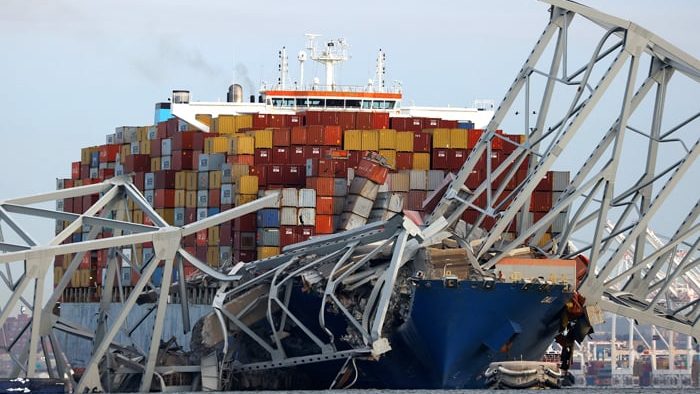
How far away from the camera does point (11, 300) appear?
53750mm

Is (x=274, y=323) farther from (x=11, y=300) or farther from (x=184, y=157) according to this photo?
(x=184, y=157)

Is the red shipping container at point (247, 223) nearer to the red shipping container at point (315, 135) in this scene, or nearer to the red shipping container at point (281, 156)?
the red shipping container at point (281, 156)

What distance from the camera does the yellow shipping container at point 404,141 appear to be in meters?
77.8

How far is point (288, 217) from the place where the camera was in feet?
243

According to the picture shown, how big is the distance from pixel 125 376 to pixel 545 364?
48.9 ft

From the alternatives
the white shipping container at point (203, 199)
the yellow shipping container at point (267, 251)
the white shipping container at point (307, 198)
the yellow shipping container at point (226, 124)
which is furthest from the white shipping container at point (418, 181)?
the yellow shipping container at point (226, 124)

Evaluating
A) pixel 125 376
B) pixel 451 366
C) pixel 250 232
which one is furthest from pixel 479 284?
pixel 250 232

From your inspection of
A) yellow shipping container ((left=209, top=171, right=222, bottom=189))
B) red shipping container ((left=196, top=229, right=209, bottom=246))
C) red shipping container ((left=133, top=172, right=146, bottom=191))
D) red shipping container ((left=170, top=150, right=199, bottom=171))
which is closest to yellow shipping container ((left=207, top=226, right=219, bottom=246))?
red shipping container ((left=196, top=229, right=209, bottom=246))

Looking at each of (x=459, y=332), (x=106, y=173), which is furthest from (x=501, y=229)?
(x=106, y=173)

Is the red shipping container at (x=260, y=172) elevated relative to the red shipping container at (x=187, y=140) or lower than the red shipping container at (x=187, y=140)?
lower

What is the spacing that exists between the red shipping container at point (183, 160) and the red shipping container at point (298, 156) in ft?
23.1

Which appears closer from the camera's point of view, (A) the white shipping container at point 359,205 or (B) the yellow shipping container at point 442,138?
(A) the white shipping container at point 359,205

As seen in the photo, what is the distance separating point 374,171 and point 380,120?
36.1 ft

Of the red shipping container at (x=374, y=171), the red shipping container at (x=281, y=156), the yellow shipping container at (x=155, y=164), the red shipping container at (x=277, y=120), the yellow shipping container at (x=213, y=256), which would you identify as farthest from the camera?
the yellow shipping container at (x=155, y=164)
